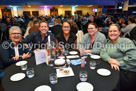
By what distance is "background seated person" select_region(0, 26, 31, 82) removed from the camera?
5.92ft

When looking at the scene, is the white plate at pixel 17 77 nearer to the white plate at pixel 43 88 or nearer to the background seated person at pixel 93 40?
the white plate at pixel 43 88

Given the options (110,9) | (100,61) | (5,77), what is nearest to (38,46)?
(5,77)

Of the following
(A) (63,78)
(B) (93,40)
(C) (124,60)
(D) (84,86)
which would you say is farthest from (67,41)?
(D) (84,86)

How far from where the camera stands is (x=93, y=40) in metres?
2.49

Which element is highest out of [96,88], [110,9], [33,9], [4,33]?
[33,9]

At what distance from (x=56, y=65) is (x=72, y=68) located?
269 millimetres

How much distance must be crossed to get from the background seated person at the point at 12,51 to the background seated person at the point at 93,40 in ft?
4.31

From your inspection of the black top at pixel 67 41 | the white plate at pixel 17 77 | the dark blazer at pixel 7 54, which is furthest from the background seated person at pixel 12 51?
the black top at pixel 67 41

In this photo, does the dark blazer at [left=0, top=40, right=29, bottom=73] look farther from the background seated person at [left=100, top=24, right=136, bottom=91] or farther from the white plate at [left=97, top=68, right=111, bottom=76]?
the background seated person at [left=100, top=24, right=136, bottom=91]

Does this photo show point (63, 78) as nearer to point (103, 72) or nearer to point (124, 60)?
point (103, 72)

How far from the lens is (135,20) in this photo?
13.1ft

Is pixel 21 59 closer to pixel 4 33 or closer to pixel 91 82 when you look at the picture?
pixel 91 82

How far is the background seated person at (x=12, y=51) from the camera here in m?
1.80

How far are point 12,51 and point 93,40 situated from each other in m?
1.77
